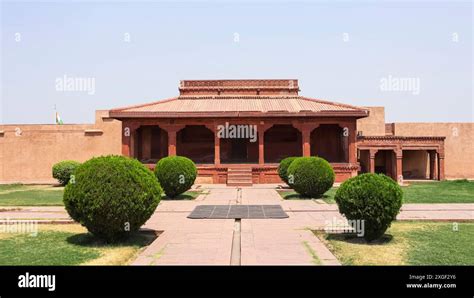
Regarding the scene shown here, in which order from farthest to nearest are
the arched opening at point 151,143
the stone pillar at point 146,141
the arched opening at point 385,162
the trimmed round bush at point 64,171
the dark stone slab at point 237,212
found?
1. the stone pillar at point 146,141
2. the arched opening at point 151,143
3. the arched opening at point 385,162
4. the trimmed round bush at point 64,171
5. the dark stone slab at point 237,212

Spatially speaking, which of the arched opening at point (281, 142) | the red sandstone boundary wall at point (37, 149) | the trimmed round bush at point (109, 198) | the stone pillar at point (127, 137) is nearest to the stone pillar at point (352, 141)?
the arched opening at point (281, 142)

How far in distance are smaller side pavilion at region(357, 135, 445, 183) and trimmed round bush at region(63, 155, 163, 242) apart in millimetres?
18579

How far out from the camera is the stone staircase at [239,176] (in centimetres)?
2072

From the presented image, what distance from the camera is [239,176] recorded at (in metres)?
21.2

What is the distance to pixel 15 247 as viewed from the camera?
7086mm

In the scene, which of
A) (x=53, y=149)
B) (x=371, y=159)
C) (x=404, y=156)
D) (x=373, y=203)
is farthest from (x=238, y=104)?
(x=373, y=203)

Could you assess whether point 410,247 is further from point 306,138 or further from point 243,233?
point 306,138

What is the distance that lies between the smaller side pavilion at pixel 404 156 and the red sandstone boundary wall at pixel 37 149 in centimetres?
1649

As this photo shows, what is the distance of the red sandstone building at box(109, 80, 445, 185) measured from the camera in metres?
21.8

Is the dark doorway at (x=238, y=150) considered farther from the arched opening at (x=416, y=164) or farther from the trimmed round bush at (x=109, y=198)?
the trimmed round bush at (x=109, y=198)

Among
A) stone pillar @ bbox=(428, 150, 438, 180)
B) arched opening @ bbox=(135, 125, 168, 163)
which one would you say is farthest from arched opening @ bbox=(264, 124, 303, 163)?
stone pillar @ bbox=(428, 150, 438, 180)

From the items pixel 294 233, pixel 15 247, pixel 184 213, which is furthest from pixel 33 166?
pixel 294 233

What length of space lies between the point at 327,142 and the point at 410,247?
1865cm
